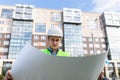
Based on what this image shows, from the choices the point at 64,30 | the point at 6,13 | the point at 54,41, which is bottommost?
the point at 54,41

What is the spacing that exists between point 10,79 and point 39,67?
0.29m

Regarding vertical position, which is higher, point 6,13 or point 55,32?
point 6,13

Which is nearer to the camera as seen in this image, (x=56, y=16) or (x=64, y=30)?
(x=64, y=30)

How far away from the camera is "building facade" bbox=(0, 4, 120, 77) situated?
174ft

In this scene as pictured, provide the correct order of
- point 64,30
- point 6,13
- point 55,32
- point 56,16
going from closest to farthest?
point 55,32 → point 64,30 → point 6,13 → point 56,16

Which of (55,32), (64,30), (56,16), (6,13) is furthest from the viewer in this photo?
(56,16)

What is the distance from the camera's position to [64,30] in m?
56.4

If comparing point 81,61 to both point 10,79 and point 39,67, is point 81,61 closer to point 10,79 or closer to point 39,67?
point 39,67

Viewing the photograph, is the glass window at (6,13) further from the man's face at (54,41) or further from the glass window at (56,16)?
the man's face at (54,41)

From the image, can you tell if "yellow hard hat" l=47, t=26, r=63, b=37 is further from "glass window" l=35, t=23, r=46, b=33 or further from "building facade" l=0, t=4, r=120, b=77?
"glass window" l=35, t=23, r=46, b=33

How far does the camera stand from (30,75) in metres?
1.67

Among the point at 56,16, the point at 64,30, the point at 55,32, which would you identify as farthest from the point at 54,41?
the point at 56,16

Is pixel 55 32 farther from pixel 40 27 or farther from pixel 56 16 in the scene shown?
pixel 56 16

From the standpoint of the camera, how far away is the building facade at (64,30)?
53125mm
